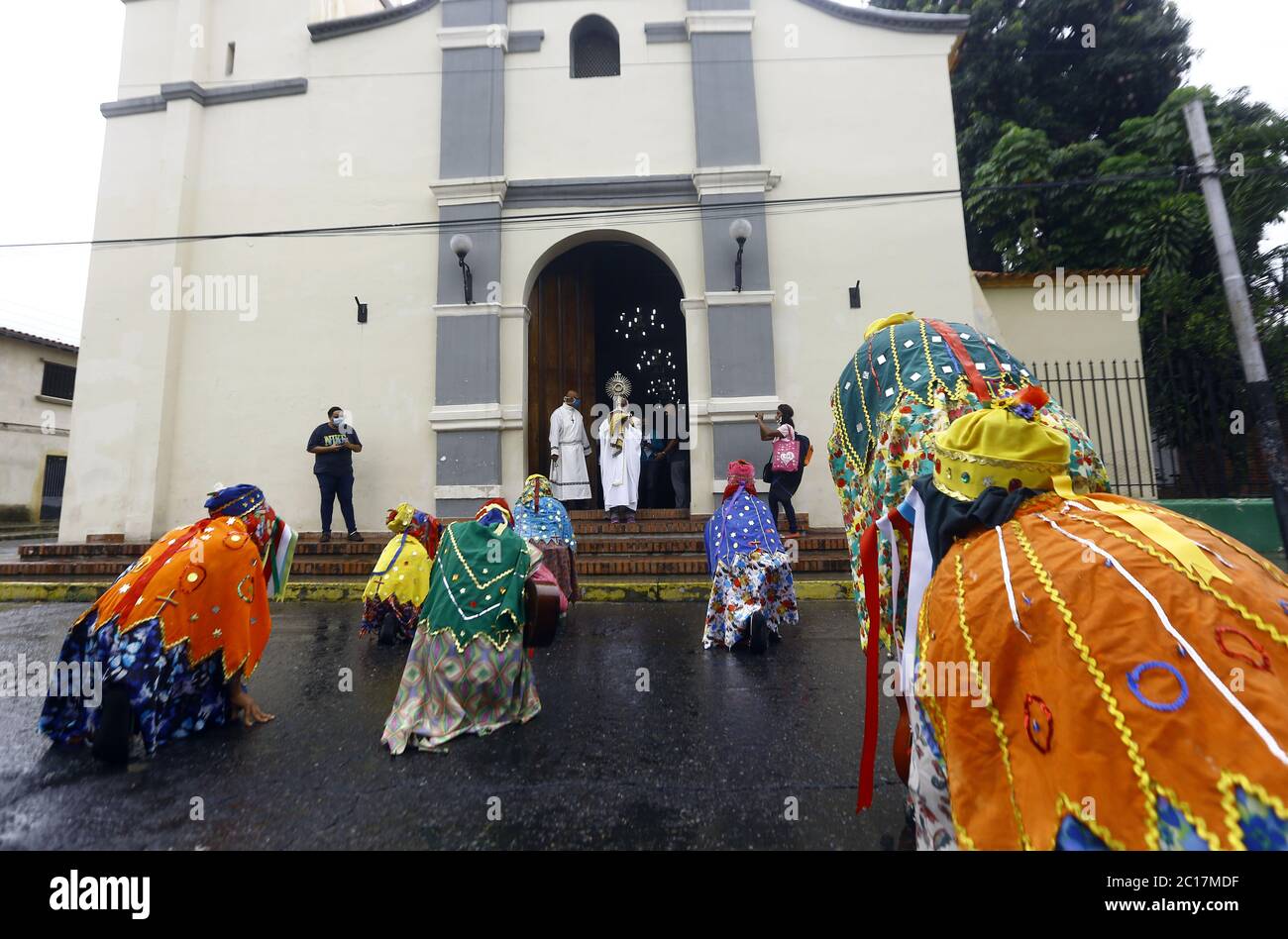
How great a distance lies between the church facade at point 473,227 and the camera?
8.31 meters

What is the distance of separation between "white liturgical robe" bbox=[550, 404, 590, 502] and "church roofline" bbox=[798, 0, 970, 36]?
665 centimetres

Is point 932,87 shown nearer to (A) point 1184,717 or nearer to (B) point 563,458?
(B) point 563,458

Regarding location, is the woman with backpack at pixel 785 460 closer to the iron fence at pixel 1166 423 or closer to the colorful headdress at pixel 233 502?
the iron fence at pixel 1166 423

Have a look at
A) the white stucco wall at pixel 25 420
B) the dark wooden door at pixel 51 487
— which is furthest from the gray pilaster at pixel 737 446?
the dark wooden door at pixel 51 487

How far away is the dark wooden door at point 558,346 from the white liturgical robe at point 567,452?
53 cm

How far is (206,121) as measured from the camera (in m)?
9.35

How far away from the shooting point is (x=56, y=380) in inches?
723

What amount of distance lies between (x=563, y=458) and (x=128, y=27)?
9.43m

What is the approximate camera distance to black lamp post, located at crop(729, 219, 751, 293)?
7.93 metres

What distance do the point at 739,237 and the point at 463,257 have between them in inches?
142

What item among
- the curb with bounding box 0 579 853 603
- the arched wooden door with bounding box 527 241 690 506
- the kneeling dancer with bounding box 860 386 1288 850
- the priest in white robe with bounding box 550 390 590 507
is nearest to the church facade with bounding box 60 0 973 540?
the arched wooden door with bounding box 527 241 690 506

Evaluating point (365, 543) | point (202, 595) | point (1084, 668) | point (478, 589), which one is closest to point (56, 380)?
point (365, 543)

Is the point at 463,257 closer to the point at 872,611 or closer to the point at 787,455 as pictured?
the point at 787,455
